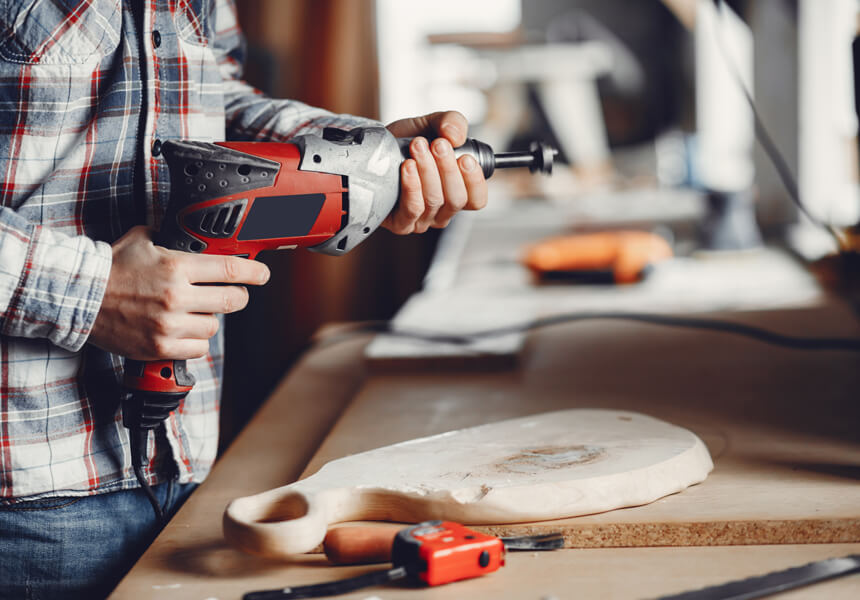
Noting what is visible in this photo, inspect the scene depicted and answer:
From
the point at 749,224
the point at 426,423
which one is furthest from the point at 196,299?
the point at 749,224

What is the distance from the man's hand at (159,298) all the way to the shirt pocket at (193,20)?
0.25 metres

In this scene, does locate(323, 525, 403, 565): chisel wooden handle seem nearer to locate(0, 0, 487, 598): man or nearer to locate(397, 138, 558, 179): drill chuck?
locate(0, 0, 487, 598): man

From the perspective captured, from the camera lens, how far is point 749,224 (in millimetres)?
1993

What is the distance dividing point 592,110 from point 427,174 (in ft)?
11.5

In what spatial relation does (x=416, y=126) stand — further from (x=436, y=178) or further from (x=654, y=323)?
(x=654, y=323)

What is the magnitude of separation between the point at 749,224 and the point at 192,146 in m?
1.60

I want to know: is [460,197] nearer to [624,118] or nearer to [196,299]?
[196,299]

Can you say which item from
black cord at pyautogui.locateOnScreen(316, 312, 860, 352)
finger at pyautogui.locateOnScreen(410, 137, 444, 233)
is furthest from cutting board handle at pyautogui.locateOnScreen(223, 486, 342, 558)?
black cord at pyautogui.locateOnScreen(316, 312, 860, 352)

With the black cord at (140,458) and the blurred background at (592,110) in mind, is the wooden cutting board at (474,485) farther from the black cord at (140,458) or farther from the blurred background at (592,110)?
the blurred background at (592,110)

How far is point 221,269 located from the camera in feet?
2.42

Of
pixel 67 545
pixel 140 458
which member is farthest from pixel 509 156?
pixel 67 545

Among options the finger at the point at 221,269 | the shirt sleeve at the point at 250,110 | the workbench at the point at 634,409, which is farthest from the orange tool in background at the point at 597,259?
the finger at the point at 221,269

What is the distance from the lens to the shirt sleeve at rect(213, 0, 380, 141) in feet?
3.19

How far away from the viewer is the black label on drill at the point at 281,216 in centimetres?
73
